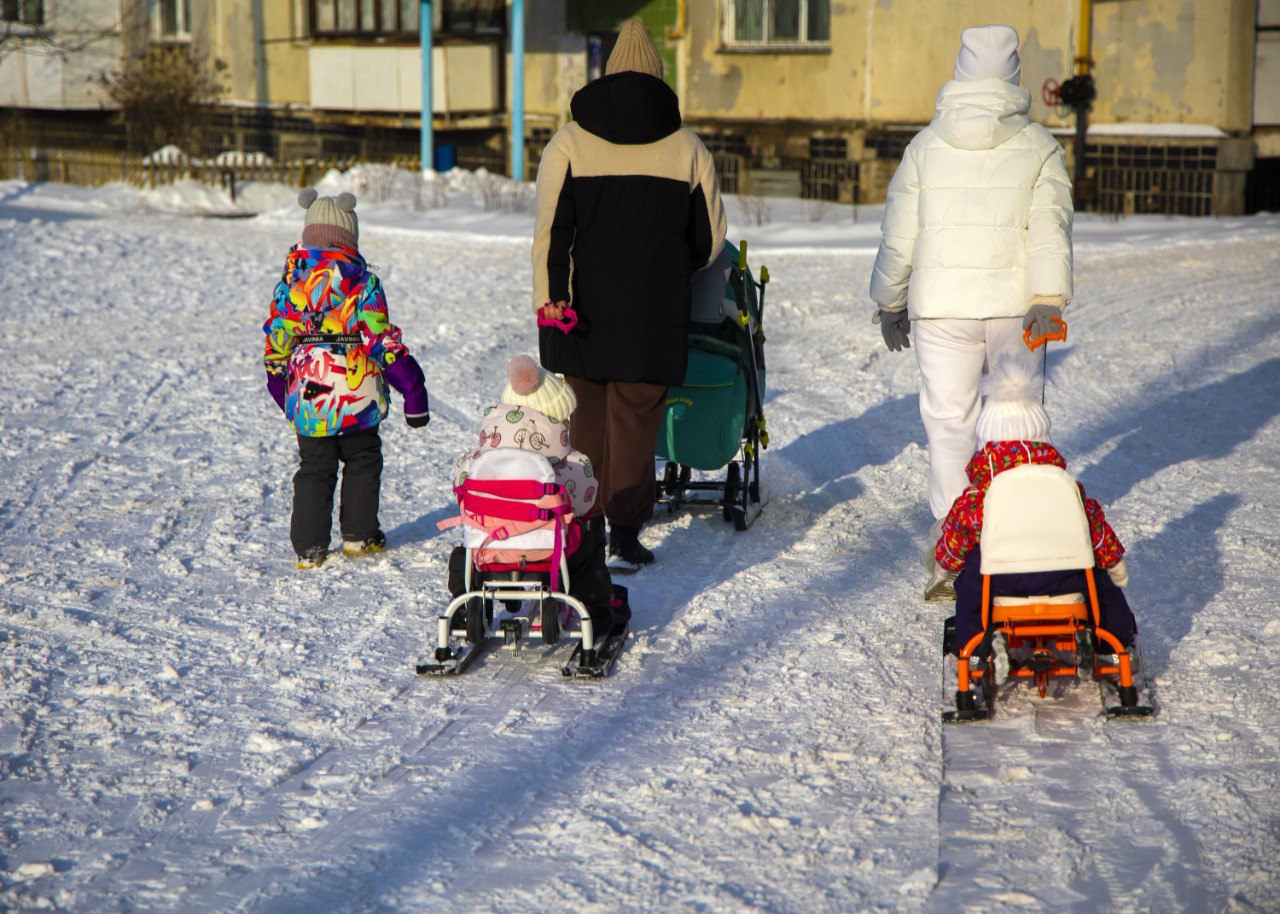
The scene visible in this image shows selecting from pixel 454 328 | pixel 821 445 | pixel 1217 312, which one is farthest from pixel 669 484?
pixel 1217 312

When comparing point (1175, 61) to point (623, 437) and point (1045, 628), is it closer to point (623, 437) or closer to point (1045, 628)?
point (623, 437)

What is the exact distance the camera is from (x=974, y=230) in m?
4.83

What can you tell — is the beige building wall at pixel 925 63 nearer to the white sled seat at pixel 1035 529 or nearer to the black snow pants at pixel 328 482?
the black snow pants at pixel 328 482

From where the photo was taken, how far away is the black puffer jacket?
16.5ft

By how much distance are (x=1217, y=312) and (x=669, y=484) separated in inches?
227

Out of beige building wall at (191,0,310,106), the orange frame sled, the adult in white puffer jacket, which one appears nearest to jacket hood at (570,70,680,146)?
the adult in white puffer jacket

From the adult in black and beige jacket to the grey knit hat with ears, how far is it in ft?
2.57

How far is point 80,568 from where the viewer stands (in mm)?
5453

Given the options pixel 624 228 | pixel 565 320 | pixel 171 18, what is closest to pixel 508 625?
pixel 565 320

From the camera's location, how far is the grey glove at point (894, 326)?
A: 525 centimetres

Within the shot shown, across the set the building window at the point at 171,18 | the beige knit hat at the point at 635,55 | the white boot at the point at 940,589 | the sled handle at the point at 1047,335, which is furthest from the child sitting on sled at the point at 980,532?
the building window at the point at 171,18

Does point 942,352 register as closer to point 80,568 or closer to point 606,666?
point 606,666

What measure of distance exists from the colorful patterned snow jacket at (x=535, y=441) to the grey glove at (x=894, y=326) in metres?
1.43

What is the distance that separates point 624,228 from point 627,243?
0.19 feet
